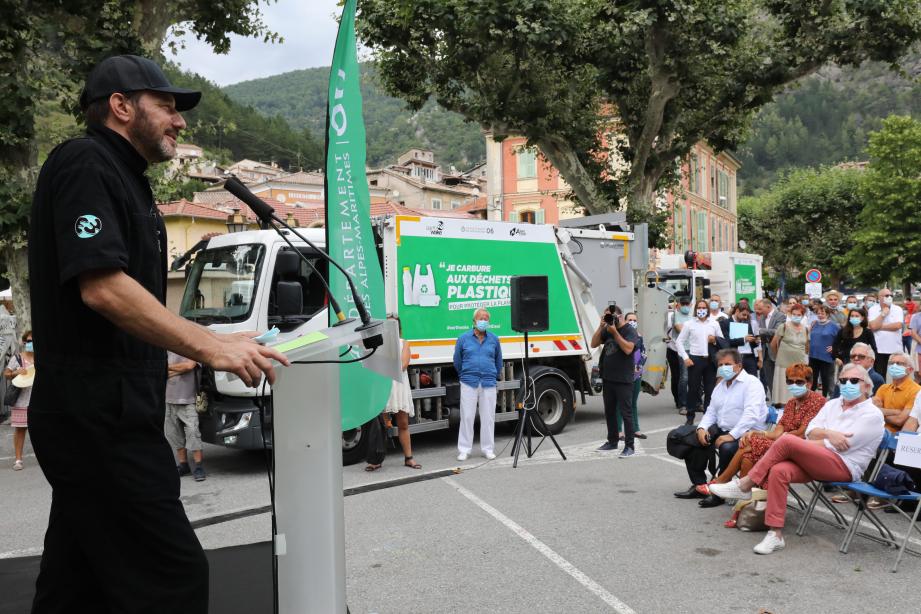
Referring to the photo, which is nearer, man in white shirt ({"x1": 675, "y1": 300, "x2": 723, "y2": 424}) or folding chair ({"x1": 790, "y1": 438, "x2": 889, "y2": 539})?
folding chair ({"x1": 790, "y1": 438, "x2": 889, "y2": 539})

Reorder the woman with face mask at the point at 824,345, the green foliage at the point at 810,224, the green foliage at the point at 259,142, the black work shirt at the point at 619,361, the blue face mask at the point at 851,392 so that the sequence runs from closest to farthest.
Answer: the blue face mask at the point at 851,392
the black work shirt at the point at 619,361
the woman with face mask at the point at 824,345
the green foliage at the point at 810,224
the green foliage at the point at 259,142

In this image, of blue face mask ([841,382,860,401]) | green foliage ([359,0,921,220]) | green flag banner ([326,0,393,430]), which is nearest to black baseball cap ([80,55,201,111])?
green flag banner ([326,0,393,430])

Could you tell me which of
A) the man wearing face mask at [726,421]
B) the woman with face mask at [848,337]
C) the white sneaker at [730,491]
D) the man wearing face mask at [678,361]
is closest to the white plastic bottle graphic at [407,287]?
the man wearing face mask at [726,421]

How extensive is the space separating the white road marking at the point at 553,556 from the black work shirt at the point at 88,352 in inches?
133

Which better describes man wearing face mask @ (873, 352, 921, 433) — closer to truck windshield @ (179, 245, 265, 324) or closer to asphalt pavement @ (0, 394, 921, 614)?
asphalt pavement @ (0, 394, 921, 614)

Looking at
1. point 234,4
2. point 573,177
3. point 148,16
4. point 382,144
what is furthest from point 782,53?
point 382,144

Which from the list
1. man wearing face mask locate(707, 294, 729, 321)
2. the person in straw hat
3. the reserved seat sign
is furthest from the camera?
man wearing face mask locate(707, 294, 729, 321)

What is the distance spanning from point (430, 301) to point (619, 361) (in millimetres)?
2511

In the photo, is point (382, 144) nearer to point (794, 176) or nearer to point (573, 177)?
point (794, 176)

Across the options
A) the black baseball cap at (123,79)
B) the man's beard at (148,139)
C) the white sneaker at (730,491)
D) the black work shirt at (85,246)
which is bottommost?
the white sneaker at (730,491)

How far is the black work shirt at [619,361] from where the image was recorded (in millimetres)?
9844

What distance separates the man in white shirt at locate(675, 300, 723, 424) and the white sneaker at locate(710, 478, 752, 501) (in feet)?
20.3

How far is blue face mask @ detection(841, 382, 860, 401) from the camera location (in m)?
6.21

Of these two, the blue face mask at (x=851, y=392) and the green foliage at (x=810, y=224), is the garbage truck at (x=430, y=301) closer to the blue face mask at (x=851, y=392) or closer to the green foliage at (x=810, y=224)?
the blue face mask at (x=851, y=392)
